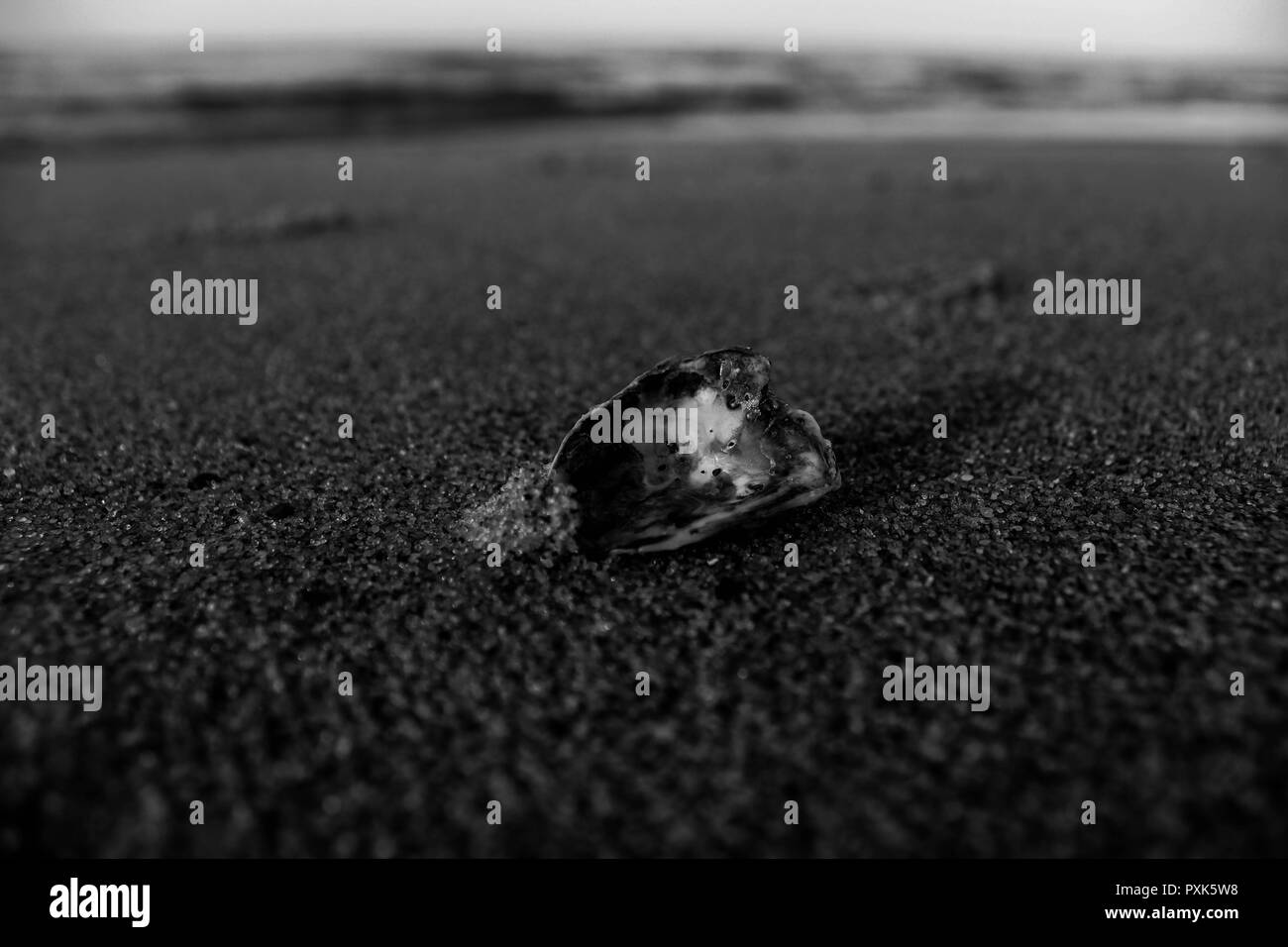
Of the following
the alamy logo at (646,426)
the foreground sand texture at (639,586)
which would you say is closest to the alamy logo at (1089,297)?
the foreground sand texture at (639,586)

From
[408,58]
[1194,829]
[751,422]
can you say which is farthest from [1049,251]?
[408,58]

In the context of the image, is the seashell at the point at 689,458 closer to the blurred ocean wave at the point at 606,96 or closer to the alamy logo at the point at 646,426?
the alamy logo at the point at 646,426

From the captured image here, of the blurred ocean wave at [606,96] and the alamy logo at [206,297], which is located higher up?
the blurred ocean wave at [606,96]

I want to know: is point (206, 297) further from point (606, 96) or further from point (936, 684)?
point (606, 96)

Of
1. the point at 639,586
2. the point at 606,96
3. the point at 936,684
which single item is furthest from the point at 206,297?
the point at 606,96
